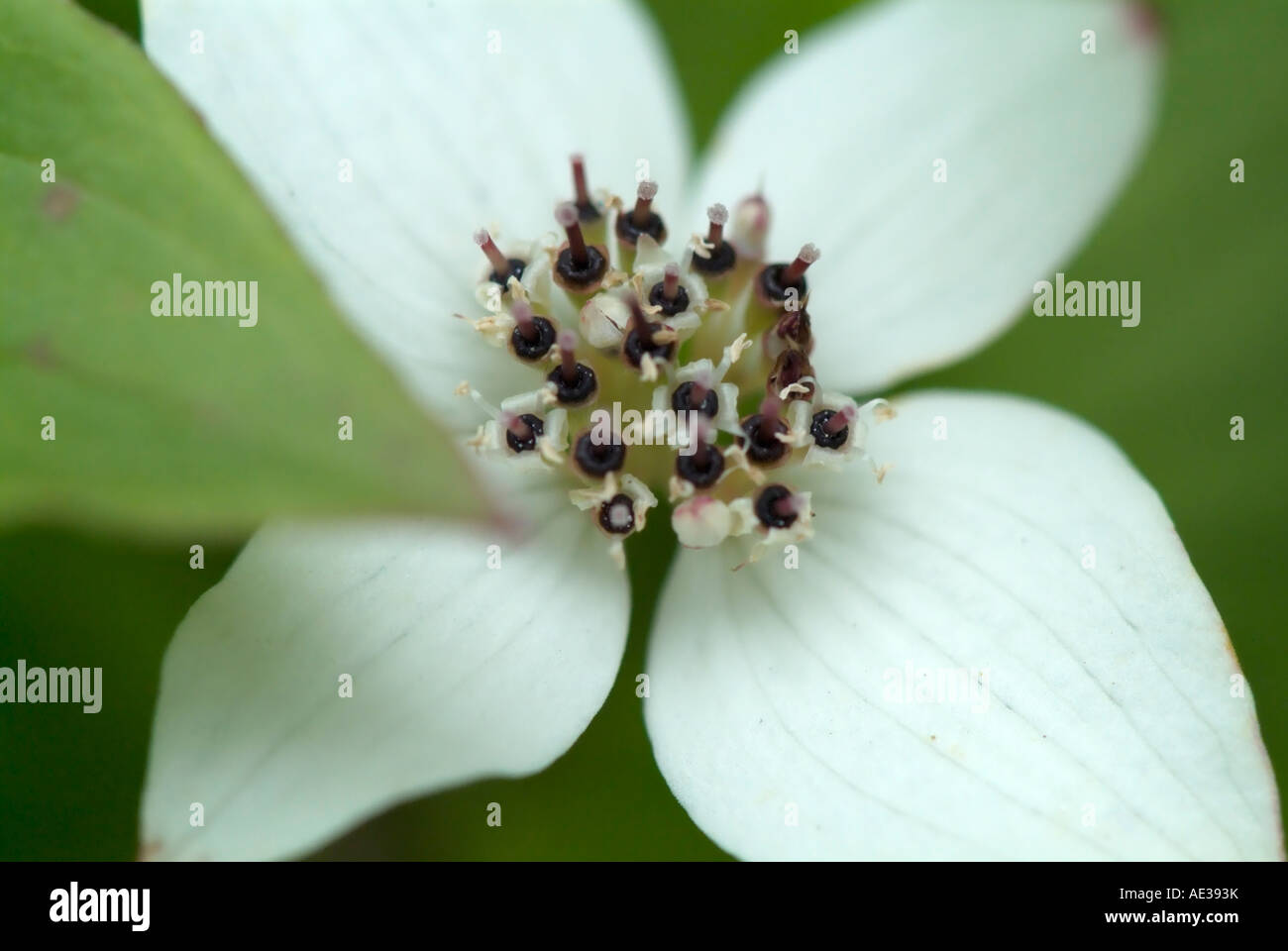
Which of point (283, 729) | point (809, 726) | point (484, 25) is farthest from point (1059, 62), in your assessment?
point (283, 729)

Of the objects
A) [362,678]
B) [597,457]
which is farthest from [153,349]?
[597,457]

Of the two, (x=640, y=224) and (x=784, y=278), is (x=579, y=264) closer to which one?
(x=640, y=224)

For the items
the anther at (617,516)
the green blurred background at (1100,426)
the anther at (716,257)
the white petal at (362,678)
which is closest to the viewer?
the white petal at (362,678)

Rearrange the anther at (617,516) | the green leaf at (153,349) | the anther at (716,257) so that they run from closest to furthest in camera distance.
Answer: the green leaf at (153,349) → the anther at (617,516) → the anther at (716,257)

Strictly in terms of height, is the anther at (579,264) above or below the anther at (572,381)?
above

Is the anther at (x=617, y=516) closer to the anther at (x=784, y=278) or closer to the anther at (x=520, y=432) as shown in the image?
the anther at (x=520, y=432)

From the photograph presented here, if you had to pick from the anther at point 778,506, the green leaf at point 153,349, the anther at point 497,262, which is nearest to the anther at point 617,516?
the anther at point 778,506

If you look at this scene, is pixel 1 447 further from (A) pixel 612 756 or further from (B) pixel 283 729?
(A) pixel 612 756
